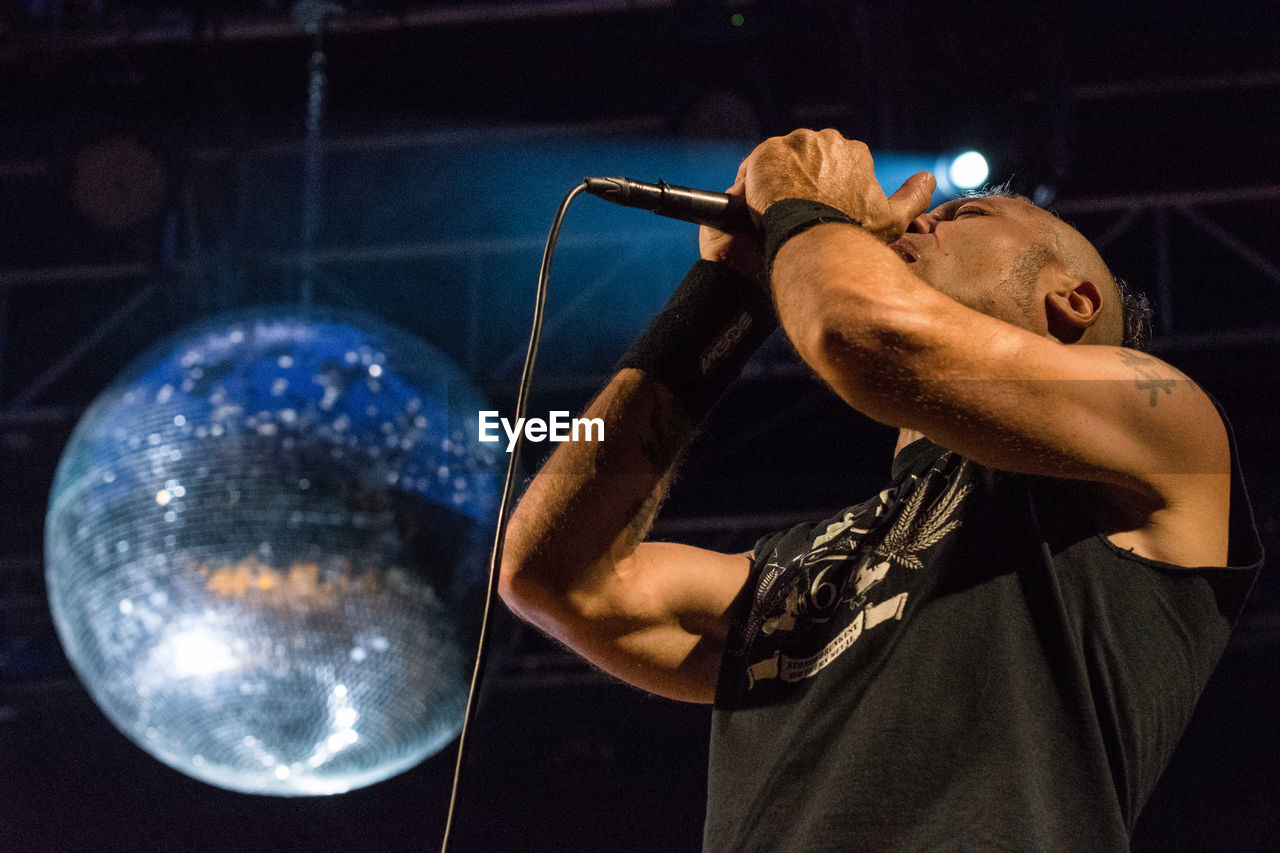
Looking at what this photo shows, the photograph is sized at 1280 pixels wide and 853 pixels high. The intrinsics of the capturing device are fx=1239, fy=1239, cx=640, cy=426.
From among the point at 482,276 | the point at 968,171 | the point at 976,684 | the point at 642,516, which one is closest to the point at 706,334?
the point at 642,516

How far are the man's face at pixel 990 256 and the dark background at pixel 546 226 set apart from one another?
6.26 ft

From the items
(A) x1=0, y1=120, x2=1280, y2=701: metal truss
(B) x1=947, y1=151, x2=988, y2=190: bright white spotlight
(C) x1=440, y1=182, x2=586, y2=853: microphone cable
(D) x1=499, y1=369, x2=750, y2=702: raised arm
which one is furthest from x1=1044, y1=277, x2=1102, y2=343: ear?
(A) x1=0, y1=120, x2=1280, y2=701: metal truss

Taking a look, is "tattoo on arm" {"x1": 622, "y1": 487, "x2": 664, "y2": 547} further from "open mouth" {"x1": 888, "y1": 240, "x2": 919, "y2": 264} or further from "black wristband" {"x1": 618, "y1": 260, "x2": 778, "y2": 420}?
"open mouth" {"x1": 888, "y1": 240, "x2": 919, "y2": 264}

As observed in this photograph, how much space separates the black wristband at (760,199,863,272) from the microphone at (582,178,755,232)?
0.23ft

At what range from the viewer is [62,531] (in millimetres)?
3117

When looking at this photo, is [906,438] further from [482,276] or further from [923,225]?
[482,276]

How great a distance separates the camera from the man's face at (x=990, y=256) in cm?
135

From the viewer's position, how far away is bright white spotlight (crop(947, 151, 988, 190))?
127 inches

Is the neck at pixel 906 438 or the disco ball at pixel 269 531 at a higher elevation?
the neck at pixel 906 438

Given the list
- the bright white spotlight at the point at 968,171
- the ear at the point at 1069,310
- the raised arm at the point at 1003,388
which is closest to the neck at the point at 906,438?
the ear at the point at 1069,310

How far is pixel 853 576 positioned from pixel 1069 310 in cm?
39

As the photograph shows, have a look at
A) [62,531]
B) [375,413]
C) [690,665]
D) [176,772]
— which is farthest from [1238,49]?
[176,772]

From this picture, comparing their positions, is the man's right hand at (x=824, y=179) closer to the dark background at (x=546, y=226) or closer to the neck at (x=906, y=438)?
the neck at (x=906, y=438)

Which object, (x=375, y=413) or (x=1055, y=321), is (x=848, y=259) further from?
(x=375, y=413)
